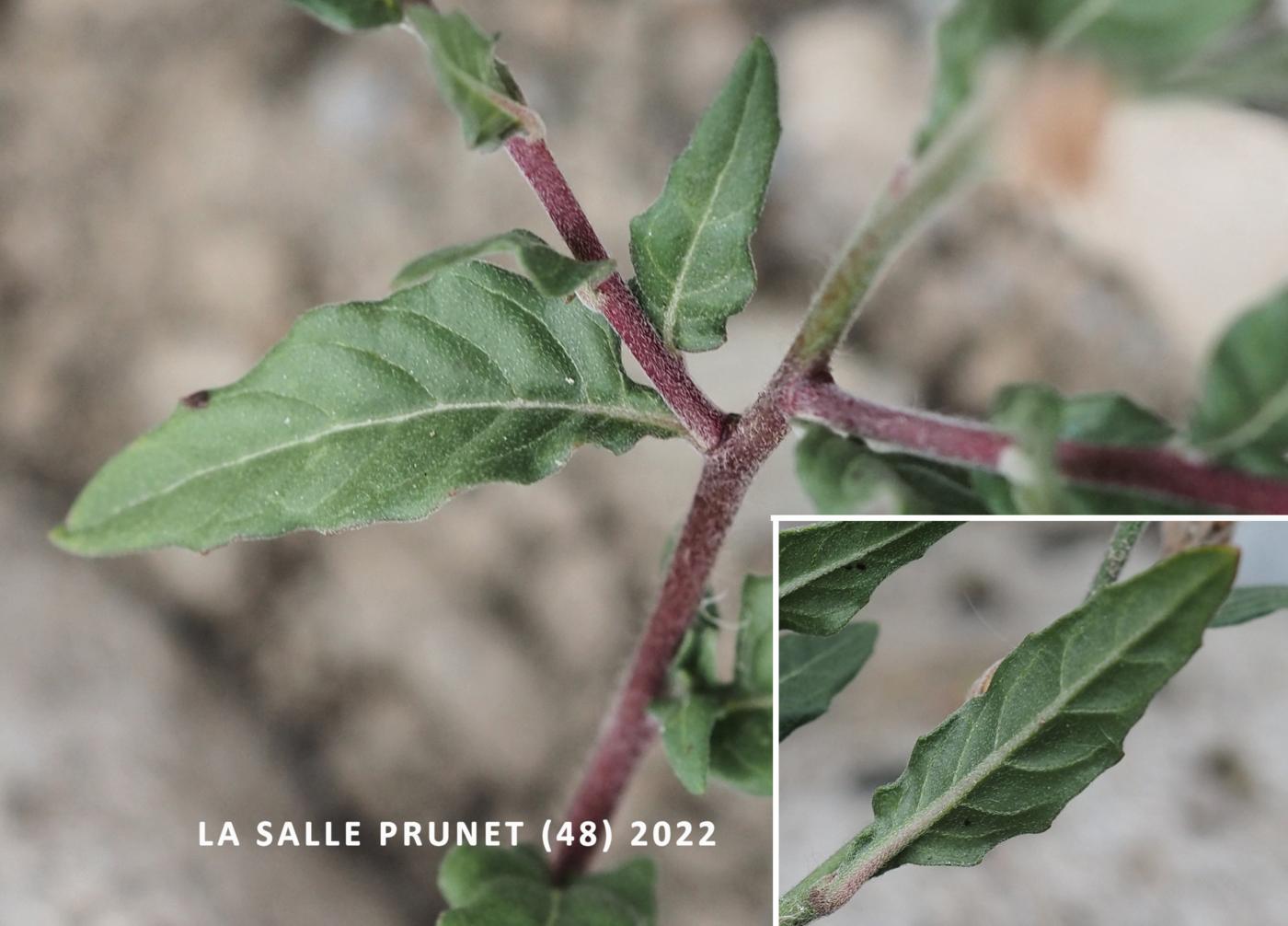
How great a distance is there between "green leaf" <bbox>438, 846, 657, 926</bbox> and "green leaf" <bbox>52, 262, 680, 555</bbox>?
9.3 inches

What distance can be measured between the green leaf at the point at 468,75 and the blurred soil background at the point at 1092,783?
29cm

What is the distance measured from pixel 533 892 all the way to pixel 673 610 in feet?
0.62

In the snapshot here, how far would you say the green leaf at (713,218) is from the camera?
44cm

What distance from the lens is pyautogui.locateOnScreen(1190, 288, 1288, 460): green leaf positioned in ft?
1.20

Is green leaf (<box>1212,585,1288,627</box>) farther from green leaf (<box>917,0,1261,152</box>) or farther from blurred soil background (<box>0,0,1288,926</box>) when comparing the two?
blurred soil background (<box>0,0,1288,926</box>)

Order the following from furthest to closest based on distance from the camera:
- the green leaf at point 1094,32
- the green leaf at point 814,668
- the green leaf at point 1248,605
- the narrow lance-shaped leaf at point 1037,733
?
1. the green leaf at point 814,668
2. the green leaf at point 1248,605
3. the narrow lance-shaped leaf at point 1037,733
4. the green leaf at point 1094,32

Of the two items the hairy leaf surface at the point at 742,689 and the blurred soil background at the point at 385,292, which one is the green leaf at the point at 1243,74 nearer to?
the hairy leaf surface at the point at 742,689

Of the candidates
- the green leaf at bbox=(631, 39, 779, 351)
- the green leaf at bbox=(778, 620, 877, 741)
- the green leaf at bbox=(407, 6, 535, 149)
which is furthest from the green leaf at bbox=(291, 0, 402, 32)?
the green leaf at bbox=(778, 620, 877, 741)

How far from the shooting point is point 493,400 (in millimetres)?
479

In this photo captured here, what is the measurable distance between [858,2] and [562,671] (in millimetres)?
954

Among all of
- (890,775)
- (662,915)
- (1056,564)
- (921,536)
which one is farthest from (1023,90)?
(662,915)

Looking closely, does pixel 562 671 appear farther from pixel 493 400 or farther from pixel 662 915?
pixel 493 400

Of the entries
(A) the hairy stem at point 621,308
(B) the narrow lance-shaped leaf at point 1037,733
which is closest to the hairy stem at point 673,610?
(A) the hairy stem at point 621,308

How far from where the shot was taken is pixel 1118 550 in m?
0.49
